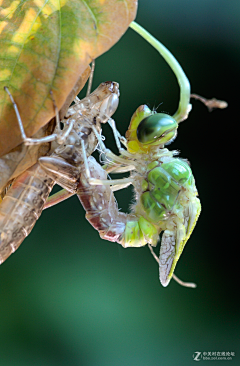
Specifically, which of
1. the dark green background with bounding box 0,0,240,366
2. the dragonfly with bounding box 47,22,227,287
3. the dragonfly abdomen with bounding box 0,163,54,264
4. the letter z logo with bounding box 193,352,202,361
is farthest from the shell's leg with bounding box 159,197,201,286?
the letter z logo with bounding box 193,352,202,361

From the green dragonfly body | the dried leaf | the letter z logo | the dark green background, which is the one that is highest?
the dried leaf

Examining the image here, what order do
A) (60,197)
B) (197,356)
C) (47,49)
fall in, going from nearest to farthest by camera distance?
(47,49) < (60,197) < (197,356)

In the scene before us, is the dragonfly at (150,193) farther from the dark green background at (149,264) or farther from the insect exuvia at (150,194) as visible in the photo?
the dark green background at (149,264)

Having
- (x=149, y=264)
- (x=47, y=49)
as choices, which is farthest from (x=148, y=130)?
(x=149, y=264)

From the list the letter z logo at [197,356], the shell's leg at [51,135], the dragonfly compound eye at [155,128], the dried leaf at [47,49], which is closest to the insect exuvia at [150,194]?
the dragonfly compound eye at [155,128]

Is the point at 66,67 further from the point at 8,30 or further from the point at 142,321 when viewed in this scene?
the point at 142,321

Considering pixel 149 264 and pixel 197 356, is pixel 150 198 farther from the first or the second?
pixel 197 356

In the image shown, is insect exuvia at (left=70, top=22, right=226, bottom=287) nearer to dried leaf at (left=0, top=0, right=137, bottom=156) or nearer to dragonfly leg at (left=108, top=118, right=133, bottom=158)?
dragonfly leg at (left=108, top=118, right=133, bottom=158)
